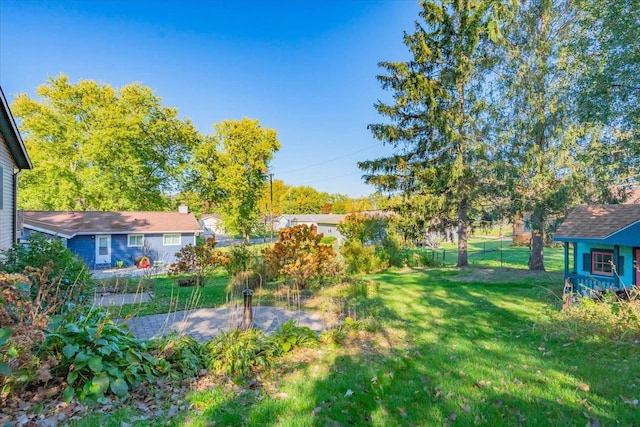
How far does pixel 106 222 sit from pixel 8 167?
12.3m

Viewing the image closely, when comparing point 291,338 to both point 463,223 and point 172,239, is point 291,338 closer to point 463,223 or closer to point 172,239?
point 463,223

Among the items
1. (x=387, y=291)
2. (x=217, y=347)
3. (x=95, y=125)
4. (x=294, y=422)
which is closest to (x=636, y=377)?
(x=294, y=422)

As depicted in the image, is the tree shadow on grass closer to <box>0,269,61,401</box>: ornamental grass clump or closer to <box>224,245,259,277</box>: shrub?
<box>0,269,61,401</box>: ornamental grass clump

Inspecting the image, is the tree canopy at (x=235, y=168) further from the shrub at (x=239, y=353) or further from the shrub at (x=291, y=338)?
the shrub at (x=239, y=353)

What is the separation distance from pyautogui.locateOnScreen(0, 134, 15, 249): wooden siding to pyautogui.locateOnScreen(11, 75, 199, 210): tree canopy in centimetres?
1394

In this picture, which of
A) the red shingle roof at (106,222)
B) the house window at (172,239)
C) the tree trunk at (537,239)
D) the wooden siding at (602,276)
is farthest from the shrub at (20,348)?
the house window at (172,239)

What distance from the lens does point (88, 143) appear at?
22.3 m

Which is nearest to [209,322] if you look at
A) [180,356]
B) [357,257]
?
[180,356]

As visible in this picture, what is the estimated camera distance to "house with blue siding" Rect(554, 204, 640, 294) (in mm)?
7902

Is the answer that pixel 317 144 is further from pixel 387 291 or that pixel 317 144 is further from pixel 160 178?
pixel 387 291

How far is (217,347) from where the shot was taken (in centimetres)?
423

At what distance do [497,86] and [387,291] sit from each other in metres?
10.3

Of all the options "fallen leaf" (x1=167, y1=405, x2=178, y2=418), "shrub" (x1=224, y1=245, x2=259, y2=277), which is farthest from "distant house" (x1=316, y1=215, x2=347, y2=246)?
"fallen leaf" (x1=167, y1=405, x2=178, y2=418)

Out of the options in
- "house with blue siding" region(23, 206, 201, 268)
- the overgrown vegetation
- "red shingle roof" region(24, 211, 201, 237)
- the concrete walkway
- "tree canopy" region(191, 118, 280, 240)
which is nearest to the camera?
the concrete walkway
